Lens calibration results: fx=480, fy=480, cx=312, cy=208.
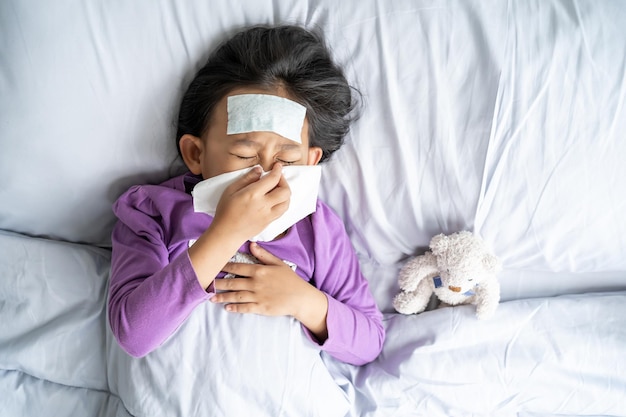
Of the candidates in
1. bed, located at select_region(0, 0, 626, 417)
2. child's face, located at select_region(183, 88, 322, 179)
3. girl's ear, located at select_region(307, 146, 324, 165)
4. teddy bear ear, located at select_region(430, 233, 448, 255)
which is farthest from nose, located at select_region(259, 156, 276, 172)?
teddy bear ear, located at select_region(430, 233, 448, 255)

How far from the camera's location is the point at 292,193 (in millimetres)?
987

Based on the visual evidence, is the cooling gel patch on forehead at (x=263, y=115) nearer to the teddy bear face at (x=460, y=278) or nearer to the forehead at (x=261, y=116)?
the forehead at (x=261, y=116)

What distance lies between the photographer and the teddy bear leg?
1.22m

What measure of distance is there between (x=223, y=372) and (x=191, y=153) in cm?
48

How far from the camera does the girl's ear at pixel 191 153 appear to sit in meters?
1.06

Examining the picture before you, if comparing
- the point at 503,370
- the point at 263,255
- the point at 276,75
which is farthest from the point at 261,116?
the point at 503,370

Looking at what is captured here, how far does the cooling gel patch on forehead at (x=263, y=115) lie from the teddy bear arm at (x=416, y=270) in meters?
0.45

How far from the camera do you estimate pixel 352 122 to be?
1.13 meters

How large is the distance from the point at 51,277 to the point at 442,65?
103 centimetres

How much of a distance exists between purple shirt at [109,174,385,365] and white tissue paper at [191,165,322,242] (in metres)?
0.08

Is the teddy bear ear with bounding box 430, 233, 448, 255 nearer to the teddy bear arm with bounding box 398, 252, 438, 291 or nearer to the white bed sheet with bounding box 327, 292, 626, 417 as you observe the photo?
the teddy bear arm with bounding box 398, 252, 438, 291

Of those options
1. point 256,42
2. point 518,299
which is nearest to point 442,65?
point 256,42

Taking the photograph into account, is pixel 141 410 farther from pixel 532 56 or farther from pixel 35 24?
pixel 532 56

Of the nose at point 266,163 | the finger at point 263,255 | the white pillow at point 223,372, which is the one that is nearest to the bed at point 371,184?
the white pillow at point 223,372
